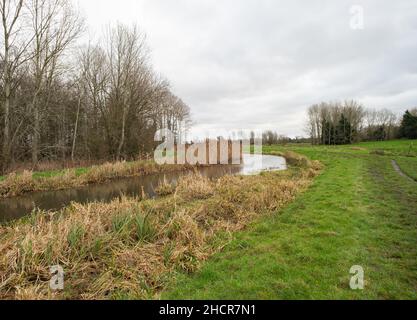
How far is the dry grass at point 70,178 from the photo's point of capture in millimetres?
11423

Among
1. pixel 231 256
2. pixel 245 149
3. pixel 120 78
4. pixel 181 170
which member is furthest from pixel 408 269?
pixel 245 149

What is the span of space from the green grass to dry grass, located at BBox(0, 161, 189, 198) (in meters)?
11.2

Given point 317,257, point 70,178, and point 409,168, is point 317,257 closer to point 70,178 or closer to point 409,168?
point 70,178

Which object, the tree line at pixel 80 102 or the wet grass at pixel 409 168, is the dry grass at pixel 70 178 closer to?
the tree line at pixel 80 102

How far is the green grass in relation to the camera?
343cm

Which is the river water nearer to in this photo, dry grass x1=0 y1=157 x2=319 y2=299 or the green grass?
dry grass x1=0 y1=157 x2=319 y2=299

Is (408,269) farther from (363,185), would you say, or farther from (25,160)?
(25,160)

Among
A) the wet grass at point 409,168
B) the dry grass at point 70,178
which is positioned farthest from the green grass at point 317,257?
the dry grass at point 70,178

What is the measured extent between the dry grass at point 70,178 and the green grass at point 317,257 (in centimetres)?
1122

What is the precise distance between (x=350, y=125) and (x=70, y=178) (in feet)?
176

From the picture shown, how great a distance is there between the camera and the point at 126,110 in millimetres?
21578

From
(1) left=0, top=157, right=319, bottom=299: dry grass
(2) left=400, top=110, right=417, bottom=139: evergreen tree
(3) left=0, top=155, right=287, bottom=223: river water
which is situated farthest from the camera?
(2) left=400, top=110, right=417, bottom=139: evergreen tree

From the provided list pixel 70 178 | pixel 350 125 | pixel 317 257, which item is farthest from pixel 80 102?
pixel 350 125

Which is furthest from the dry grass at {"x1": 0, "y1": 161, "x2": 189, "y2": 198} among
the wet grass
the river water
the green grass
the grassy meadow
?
the wet grass
